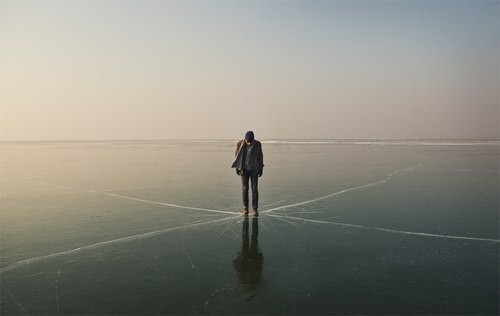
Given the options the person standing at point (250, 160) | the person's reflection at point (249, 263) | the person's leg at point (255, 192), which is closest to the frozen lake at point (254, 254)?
the person's reflection at point (249, 263)

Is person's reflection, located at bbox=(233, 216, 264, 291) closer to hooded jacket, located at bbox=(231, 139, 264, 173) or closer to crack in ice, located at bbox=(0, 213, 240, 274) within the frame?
crack in ice, located at bbox=(0, 213, 240, 274)

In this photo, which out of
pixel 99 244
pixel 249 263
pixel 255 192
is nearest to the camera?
pixel 249 263

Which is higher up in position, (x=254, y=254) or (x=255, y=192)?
(x=255, y=192)

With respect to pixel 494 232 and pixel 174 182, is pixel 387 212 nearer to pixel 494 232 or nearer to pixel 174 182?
pixel 494 232

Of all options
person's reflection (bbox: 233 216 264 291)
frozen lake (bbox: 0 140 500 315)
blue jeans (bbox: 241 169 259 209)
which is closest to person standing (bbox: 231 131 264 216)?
blue jeans (bbox: 241 169 259 209)

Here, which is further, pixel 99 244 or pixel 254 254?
pixel 99 244

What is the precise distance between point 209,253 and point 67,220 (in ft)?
12.6

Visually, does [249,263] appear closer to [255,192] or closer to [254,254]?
[254,254]

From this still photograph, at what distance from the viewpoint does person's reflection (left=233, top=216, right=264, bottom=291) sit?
4059 millimetres

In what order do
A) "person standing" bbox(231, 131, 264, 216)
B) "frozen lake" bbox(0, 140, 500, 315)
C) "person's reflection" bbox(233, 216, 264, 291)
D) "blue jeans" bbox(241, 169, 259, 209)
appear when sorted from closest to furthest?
1. "frozen lake" bbox(0, 140, 500, 315)
2. "person's reflection" bbox(233, 216, 264, 291)
3. "blue jeans" bbox(241, 169, 259, 209)
4. "person standing" bbox(231, 131, 264, 216)

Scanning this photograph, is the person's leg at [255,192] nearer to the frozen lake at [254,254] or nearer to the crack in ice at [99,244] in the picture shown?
the frozen lake at [254,254]

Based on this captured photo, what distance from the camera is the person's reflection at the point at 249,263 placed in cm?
406

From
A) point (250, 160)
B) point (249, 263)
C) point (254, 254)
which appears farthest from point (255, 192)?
point (249, 263)

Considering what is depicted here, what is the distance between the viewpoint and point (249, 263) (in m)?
4.62
